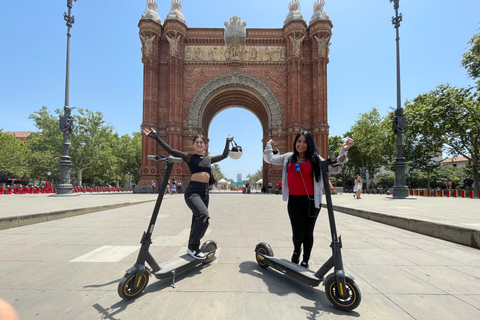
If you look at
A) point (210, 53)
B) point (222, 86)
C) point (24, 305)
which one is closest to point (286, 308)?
point (24, 305)

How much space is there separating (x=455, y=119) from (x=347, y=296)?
93.1 ft

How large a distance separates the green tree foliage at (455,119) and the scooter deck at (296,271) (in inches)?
1107

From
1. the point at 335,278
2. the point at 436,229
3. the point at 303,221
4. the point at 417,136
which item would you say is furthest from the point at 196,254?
the point at 417,136

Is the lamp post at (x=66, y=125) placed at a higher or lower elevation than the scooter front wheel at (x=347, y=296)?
higher

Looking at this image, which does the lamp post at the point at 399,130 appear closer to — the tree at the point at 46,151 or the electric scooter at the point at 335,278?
the electric scooter at the point at 335,278

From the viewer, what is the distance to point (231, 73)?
91.2 ft

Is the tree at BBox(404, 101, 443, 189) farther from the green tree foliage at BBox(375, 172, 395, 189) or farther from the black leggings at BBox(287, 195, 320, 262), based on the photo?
the black leggings at BBox(287, 195, 320, 262)

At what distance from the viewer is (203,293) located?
260 cm

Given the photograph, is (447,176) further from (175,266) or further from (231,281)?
(175,266)

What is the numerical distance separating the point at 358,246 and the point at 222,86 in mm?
25575

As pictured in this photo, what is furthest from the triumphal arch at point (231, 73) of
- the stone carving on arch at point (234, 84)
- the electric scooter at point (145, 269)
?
the electric scooter at point (145, 269)

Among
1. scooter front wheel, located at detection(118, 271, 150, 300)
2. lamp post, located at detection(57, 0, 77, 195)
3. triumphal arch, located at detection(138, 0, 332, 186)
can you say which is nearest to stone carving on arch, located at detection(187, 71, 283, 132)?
triumphal arch, located at detection(138, 0, 332, 186)

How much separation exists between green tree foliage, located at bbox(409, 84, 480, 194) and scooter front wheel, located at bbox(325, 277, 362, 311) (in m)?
28.3

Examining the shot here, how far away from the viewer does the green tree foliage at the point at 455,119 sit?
899 inches
